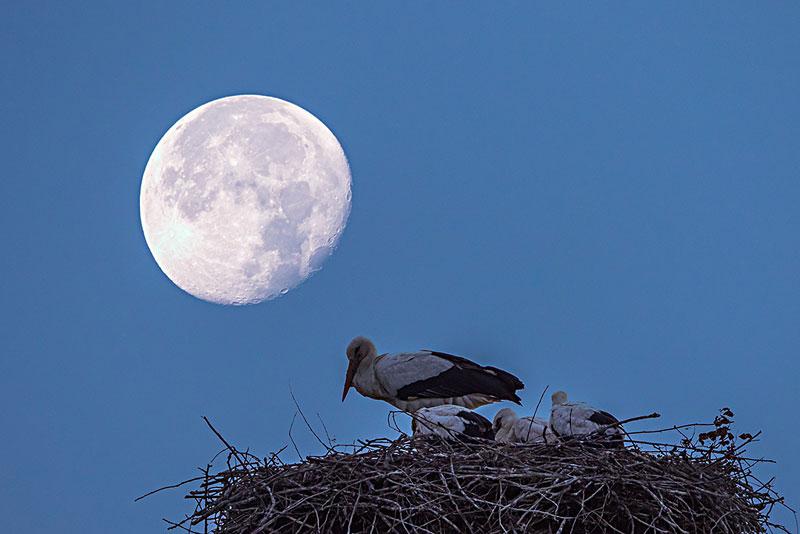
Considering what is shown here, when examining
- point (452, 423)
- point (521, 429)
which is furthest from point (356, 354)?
point (452, 423)

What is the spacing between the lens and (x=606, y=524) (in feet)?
11.7

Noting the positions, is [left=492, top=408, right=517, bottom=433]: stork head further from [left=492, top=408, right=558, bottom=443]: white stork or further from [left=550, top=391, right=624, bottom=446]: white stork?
[left=550, top=391, right=624, bottom=446]: white stork

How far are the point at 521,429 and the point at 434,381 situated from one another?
55.6 inches

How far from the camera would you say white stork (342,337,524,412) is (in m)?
6.35

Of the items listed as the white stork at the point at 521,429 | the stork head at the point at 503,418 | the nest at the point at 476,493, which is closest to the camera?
the nest at the point at 476,493

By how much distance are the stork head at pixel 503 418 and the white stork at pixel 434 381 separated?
1.45 ft

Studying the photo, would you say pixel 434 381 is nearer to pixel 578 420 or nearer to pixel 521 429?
pixel 521 429

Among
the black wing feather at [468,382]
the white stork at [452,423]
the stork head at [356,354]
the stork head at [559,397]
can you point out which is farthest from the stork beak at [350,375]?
the white stork at [452,423]

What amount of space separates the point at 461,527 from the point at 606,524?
18.1 inches

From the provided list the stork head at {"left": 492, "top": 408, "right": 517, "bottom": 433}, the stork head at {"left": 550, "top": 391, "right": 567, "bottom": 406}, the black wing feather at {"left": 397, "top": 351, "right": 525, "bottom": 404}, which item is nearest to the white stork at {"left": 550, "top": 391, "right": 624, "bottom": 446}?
the stork head at {"left": 492, "top": 408, "right": 517, "bottom": 433}

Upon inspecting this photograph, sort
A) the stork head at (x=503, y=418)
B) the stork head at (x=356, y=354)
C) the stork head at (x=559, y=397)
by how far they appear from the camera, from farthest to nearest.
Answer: the stork head at (x=356, y=354) < the stork head at (x=559, y=397) < the stork head at (x=503, y=418)

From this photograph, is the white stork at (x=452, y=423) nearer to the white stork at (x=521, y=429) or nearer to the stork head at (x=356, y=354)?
the white stork at (x=521, y=429)

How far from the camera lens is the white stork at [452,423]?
440 centimetres

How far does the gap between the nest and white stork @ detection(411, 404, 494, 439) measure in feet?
1.27
